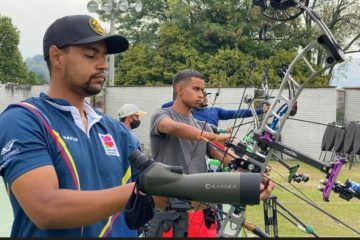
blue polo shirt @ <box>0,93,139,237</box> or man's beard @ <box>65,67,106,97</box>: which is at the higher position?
man's beard @ <box>65,67,106,97</box>

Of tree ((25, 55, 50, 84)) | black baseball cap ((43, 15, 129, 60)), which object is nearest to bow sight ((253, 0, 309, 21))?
tree ((25, 55, 50, 84))

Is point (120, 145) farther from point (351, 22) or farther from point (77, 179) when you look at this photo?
point (351, 22)

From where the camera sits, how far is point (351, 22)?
2500cm

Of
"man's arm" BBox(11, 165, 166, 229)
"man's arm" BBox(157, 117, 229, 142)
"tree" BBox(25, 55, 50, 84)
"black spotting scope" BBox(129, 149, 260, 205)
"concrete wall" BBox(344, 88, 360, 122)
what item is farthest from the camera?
"concrete wall" BBox(344, 88, 360, 122)

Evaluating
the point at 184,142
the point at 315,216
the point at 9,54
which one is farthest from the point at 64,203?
the point at 9,54

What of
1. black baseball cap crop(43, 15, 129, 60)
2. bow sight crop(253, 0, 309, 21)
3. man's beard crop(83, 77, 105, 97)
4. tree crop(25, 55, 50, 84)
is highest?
bow sight crop(253, 0, 309, 21)

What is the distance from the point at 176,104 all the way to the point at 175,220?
70.9 inches

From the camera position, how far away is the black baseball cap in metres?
1.64

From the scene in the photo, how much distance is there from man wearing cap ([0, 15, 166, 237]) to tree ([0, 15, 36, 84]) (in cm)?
2620

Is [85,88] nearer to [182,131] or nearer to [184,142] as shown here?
[182,131]

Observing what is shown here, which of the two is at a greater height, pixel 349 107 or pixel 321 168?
pixel 321 168

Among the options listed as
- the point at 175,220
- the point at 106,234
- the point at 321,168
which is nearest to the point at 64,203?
the point at 106,234

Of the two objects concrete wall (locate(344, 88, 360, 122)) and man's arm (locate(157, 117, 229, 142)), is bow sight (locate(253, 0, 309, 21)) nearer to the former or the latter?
man's arm (locate(157, 117, 229, 142))

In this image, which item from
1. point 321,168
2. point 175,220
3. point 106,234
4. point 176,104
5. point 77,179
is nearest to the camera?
point 77,179
